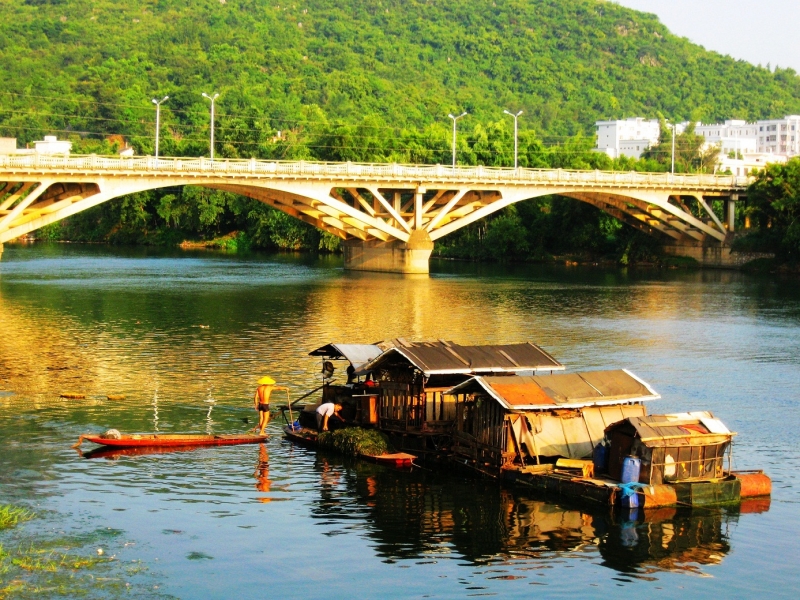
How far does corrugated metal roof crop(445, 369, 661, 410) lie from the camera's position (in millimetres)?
27047

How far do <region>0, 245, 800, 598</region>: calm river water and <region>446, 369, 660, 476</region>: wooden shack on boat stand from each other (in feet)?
2.95

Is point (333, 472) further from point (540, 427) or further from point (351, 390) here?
point (540, 427)

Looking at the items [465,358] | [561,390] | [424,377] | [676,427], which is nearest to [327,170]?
[465,358]

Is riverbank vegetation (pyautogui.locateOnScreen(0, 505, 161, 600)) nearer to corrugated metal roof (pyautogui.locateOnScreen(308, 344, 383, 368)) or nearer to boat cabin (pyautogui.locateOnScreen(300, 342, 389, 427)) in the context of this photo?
boat cabin (pyautogui.locateOnScreen(300, 342, 389, 427))

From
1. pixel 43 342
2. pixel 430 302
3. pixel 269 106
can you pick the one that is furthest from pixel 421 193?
pixel 269 106

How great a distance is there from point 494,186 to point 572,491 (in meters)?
70.6

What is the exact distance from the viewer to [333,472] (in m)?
28.2

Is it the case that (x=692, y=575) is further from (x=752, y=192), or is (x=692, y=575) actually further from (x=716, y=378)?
(x=752, y=192)

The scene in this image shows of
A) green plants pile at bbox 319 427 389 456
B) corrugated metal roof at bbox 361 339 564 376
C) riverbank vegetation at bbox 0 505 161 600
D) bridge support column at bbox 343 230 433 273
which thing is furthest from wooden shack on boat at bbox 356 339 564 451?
bridge support column at bbox 343 230 433 273

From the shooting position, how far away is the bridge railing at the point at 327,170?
7269 cm

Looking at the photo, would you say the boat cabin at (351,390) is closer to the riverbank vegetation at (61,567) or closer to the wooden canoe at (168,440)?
the wooden canoe at (168,440)

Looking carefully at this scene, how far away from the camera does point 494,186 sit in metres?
95.0

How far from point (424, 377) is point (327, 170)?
56164 millimetres

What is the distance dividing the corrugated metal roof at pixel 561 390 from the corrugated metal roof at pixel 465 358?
1.53 meters
